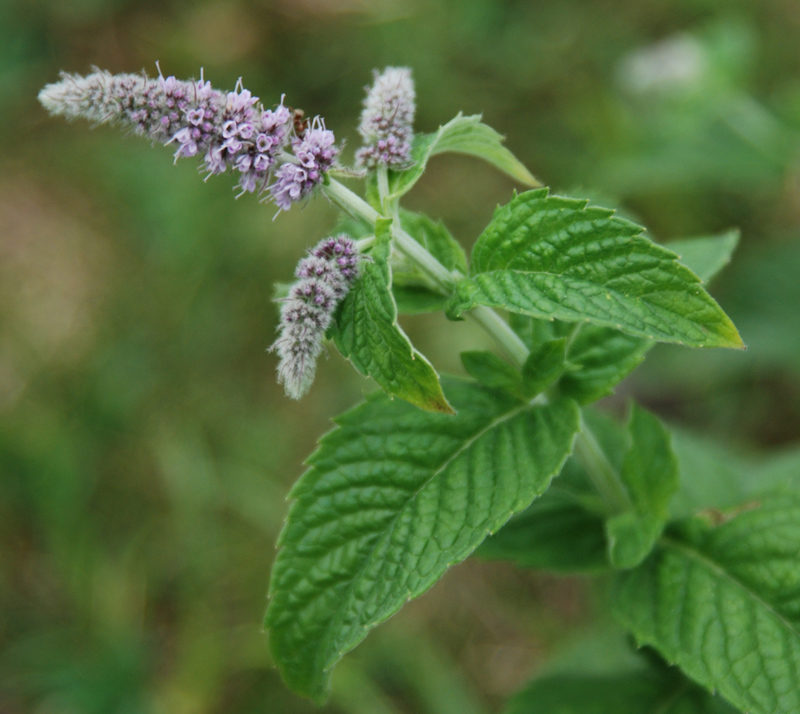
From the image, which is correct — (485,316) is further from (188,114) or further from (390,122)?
(188,114)

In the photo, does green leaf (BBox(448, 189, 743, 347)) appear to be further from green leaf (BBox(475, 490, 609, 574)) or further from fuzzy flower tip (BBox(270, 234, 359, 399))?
green leaf (BBox(475, 490, 609, 574))

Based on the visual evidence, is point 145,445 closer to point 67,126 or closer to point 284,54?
point 67,126

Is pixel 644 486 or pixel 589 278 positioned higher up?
pixel 589 278

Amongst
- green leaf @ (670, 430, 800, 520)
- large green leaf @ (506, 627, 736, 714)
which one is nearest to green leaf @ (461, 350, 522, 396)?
green leaf @ (670, 430, 800, 520)

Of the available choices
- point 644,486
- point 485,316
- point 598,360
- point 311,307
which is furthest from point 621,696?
point 311,307

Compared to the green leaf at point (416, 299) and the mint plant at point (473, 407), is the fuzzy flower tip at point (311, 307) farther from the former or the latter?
the green leaf at point (416, 299)

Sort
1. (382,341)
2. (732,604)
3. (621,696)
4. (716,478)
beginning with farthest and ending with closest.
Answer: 1. (716,478)
2. (621,696)
3. (732,604)
4. (382,341)

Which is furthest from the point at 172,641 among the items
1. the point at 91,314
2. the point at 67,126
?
the point at 67,126
